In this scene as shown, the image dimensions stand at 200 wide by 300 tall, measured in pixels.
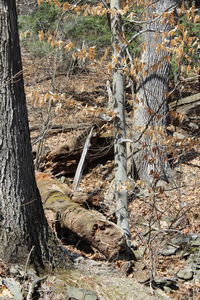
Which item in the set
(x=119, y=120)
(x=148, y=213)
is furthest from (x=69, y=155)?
(x=119, y=120)

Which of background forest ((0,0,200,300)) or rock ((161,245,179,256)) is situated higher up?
background forest ((0,0,200,300))

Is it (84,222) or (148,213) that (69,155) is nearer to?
(148,213)

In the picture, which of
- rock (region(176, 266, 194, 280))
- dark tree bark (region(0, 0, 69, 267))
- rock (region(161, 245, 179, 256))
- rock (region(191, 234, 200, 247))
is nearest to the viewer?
dark tree bark (region(0, 0, 69, 267))

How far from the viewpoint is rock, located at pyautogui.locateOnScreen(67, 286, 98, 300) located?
4.63 m

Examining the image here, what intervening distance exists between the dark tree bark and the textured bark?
2.11m

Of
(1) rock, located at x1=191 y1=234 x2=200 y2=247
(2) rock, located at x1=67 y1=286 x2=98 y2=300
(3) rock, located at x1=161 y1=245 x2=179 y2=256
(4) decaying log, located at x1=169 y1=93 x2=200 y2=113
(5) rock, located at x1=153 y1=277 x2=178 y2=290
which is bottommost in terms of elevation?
(3) rock, located at x1=161 y1=245 x2=179 y2=256

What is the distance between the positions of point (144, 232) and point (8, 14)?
518 centimetres

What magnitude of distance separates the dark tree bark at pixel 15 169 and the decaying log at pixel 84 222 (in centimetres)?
124

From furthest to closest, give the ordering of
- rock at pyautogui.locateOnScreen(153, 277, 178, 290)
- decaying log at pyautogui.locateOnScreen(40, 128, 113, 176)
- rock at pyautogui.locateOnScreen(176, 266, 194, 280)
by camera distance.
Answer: decaying log at pyautogui.locateOnScreen(40, 128, 113, 176) < rock at pyautogui.locateOnScreen(176, 266, 194, 280) < rock at pyautogui.locateOnScreen(153, 277, 178, 290)

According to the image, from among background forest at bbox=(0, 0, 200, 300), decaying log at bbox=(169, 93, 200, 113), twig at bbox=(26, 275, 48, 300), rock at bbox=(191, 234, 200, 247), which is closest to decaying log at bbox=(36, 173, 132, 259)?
background forest at bbox=(0, 0, 200, 300)

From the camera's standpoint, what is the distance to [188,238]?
735 centimetres

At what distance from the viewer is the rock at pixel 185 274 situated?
6.43 meters

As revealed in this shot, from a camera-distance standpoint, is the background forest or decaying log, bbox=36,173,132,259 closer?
the background forest

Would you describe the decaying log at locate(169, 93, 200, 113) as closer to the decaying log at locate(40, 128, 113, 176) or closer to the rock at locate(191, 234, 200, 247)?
the decaying log at locate(40, 128, 113, 176)
